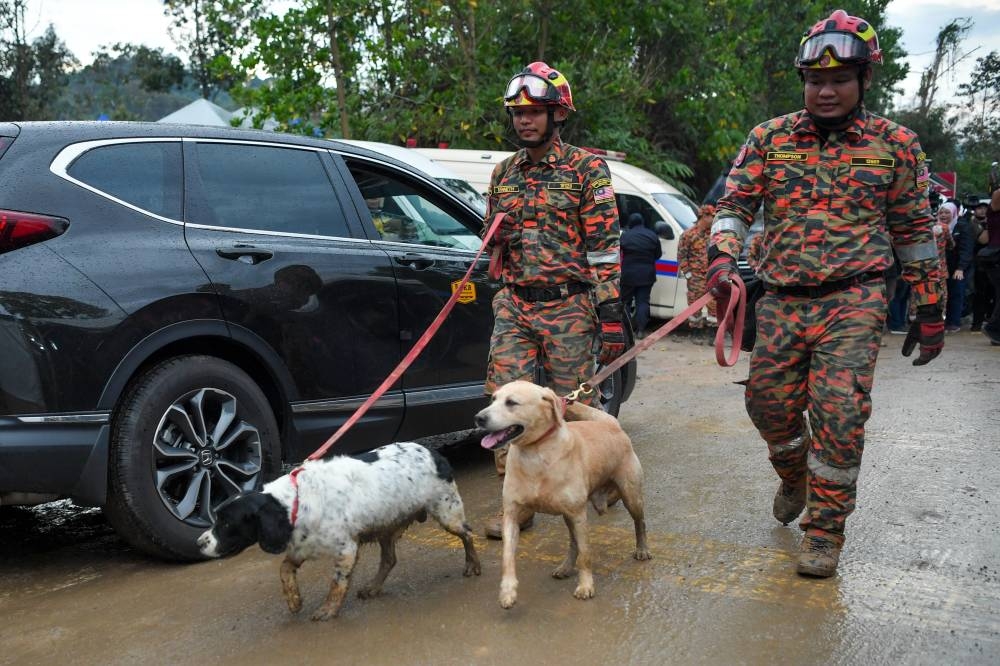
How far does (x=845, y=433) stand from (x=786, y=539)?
31.7 inches

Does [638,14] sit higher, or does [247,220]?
[638,14]

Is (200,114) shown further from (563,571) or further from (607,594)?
(607,594)

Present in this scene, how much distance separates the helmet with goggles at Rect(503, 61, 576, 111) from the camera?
15.6 ft

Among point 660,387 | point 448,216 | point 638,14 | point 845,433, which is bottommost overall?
point 660,387

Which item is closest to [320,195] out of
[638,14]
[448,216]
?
[448,216]

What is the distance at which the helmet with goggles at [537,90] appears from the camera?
187 inches

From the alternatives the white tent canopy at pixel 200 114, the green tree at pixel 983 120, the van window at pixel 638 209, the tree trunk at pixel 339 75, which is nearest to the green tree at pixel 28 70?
the white tent canopy at pixel 200 114

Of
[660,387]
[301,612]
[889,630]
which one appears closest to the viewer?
[889,630]

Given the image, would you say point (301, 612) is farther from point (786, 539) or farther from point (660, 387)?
point (660, 387)

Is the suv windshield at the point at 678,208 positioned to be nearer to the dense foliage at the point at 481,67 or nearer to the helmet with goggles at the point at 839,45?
the dense foliage at the point at 481,67

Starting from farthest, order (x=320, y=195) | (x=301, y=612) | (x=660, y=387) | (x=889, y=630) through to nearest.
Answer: (x=660, y=387) < (x=320, y=195) < (x=301, y=612) < (x=889, y=630)

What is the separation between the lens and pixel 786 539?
15.5 ft

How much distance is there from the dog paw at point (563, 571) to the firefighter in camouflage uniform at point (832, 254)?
0.97 metres

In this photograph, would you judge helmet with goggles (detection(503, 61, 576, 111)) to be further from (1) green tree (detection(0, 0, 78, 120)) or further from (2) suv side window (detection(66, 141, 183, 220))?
(1) green tree (detection(0, 0, 78, 120))
